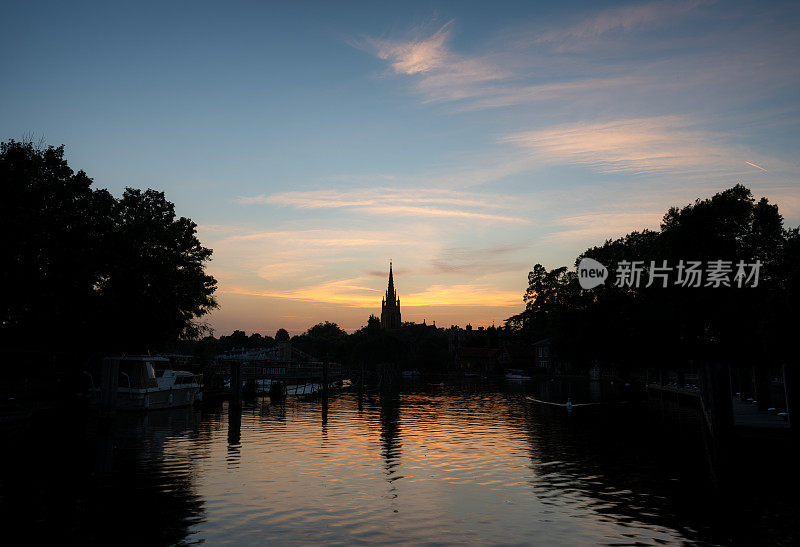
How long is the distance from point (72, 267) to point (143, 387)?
479 inches

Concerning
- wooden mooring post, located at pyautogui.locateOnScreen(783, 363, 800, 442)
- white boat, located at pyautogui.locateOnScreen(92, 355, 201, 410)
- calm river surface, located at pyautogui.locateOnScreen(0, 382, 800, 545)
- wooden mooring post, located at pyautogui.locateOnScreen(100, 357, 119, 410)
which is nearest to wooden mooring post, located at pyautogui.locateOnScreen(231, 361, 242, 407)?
white boat, located at pyautogui.locateOnScreen(92, 355, 201, 410)

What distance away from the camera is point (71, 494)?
63.5ft

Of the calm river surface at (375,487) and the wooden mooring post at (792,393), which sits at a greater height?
the wooden mooring post at (792,393)

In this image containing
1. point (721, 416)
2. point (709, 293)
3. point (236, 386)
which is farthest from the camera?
point (709, 293)

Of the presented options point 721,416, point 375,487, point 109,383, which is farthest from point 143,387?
point 721,416

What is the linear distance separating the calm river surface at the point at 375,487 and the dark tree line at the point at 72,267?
7605 millimetres

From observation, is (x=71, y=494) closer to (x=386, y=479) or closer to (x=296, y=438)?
(x=386, y=479)

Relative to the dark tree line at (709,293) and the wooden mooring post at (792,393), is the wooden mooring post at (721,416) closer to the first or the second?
the wooden mooring post at (792,393)

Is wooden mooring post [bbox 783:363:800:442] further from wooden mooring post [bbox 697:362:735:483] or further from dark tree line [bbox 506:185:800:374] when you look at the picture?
dark tree line [bbox 506:185:800:374]

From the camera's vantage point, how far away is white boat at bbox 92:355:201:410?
4738cm

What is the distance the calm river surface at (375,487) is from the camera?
1593cm

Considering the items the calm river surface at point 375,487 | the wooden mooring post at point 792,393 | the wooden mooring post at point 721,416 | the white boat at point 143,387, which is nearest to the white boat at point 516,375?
the white boat at point 143,387

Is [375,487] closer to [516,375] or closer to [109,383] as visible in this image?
[109,383]

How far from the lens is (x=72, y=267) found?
137 feet
